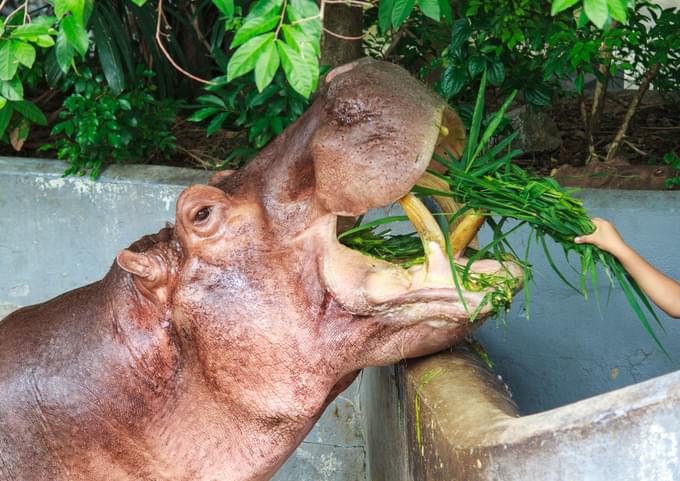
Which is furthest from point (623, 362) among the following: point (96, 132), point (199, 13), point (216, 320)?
point (199, 13)

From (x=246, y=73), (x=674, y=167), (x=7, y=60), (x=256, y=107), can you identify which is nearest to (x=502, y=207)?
(x=7, y=60)

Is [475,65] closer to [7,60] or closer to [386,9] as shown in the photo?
[386,9]

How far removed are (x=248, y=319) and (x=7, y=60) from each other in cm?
67

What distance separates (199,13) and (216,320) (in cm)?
259

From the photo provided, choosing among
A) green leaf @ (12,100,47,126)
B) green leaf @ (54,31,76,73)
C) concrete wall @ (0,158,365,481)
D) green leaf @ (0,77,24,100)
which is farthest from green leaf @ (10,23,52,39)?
concrete wall @ (0,158,365,481)

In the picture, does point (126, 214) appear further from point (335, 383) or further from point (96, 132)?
point (335, 383)

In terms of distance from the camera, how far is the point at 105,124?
145 inches

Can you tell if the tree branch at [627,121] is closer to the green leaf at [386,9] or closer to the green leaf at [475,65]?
the green leaf at [475,65]

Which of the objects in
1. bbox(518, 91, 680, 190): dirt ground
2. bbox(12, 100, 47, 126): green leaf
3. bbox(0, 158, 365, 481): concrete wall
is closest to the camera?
bbox(12, 100, 47, 126): green leaf

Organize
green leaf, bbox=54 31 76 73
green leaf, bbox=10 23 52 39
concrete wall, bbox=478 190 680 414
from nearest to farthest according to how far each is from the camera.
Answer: green leaf, bbox=10 23 52 39, green leaf, bbox=54 31 76 73, concrete wall, bbox=478 190 680 414

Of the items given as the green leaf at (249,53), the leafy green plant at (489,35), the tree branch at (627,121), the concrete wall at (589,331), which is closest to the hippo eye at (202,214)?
the green leaf at (249,53)

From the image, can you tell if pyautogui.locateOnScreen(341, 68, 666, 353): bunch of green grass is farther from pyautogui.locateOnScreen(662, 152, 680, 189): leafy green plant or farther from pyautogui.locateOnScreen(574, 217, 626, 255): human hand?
pyautogui.locateOnScreen(662, 152, 680, 189): leafy green plant

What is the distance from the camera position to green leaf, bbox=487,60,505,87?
3312 mm

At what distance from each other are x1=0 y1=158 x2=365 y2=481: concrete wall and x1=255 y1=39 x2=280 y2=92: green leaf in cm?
191
